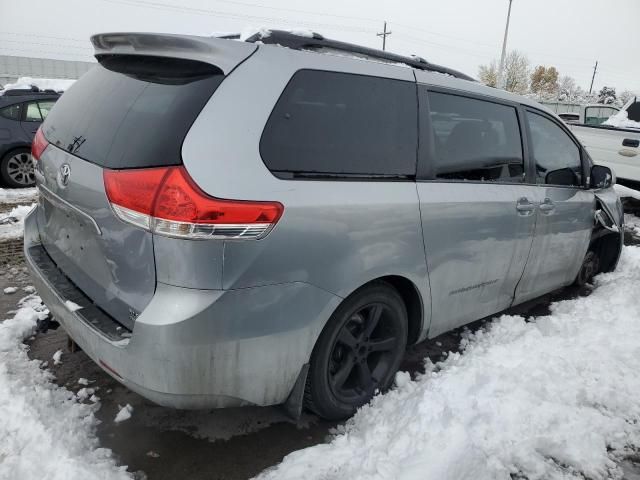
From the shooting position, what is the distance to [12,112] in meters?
8.27

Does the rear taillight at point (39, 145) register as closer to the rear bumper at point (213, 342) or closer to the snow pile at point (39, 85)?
the rear bumper at point (213, 342)

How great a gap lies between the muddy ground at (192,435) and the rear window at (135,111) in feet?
4.38

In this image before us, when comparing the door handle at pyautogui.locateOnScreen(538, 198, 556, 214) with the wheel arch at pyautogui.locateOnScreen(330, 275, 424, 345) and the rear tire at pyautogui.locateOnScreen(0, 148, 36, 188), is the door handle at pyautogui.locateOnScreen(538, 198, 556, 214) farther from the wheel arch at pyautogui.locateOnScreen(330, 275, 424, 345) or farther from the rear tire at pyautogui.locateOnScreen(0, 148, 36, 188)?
the rear tire at pyautogui.locateOnScreen(0, 148, 36, 188)

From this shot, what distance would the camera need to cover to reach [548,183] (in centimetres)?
363

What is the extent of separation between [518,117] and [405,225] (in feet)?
5.17

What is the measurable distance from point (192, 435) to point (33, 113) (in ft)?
26.3

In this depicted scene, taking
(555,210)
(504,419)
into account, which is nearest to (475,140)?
(555,210)

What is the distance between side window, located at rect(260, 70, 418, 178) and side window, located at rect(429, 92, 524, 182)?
24cm

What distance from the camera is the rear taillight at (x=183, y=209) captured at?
1.83 metres

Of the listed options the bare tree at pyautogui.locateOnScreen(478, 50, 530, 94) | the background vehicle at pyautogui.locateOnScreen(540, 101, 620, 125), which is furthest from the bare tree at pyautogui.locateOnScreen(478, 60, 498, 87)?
the background vehicle at pyautogui.locateOnScreen(540, 101, 620, 125)

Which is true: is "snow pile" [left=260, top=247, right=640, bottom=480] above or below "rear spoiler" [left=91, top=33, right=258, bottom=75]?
below

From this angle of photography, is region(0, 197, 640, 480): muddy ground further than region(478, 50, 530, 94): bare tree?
No

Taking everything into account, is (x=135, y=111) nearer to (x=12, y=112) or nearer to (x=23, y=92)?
(x=12, y=112)

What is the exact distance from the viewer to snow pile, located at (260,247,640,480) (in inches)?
85.5
